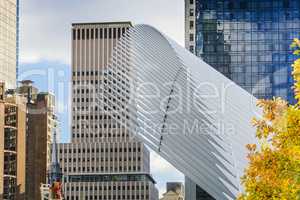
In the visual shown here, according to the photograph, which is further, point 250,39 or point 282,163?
point 250,39

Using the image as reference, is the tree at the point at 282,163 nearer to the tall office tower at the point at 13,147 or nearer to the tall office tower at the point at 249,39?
the tall office tower at the point at 249,39

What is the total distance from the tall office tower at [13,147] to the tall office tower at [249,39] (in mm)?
52201

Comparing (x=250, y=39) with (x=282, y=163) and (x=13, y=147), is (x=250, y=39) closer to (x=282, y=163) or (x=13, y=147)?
(x=13, y=147)

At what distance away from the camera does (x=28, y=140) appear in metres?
182

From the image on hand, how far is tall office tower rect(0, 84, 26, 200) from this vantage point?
173 meters

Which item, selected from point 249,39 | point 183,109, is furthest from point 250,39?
point 183,109

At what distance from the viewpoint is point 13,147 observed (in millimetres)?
177250

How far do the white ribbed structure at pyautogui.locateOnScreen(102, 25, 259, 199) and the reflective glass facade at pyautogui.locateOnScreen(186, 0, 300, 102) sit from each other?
66.3 meters

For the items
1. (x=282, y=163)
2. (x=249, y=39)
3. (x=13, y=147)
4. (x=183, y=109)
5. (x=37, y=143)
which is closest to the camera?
(x=282, y=163)

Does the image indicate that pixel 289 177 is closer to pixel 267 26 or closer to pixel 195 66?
pixel 195 66

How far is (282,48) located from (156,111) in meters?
81.1

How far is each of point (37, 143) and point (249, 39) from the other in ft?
205

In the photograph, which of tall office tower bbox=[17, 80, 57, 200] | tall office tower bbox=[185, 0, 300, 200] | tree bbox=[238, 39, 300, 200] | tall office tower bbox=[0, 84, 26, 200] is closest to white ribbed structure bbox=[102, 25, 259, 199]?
tree bbox=[238, 39, 300, 200]

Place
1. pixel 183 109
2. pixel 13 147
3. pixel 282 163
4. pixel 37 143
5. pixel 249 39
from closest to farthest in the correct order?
pixel 282 163 < pixel 183 109 < pixel 249 39 < pixel 13 147 < pixel 37 143
